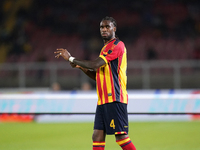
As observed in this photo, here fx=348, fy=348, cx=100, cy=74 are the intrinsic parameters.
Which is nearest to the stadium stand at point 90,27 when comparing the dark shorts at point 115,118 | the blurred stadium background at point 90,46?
the blurred stadium background at point 90,46

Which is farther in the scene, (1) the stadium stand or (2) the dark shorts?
(1) the stadium stand

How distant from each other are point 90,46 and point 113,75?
1431cm

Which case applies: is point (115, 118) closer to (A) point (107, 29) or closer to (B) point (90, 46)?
(A) point (107, 29)

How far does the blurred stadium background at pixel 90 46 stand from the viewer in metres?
13.4

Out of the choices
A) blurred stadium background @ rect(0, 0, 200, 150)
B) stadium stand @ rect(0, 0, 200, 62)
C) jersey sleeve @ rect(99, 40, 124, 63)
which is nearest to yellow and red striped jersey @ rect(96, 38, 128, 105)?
jersey sleeve @ rect(99, 40, 124, 63)

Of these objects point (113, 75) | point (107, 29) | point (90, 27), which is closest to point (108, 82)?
point (113, 75)

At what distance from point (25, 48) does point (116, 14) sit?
5713 mm

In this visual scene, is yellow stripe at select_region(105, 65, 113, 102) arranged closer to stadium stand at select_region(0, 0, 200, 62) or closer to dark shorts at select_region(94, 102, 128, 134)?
dark shorts at select_region(94, 102, 128, 134)

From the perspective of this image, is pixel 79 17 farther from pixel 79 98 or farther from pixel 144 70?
pixel 79 98

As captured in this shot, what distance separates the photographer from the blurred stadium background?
529 inches

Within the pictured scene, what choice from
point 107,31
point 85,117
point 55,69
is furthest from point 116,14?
point 107,31

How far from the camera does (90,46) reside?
18.3m

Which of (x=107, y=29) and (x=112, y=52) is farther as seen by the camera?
(x=107, y=29)

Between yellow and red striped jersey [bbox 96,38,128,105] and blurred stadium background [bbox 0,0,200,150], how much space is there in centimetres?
601
